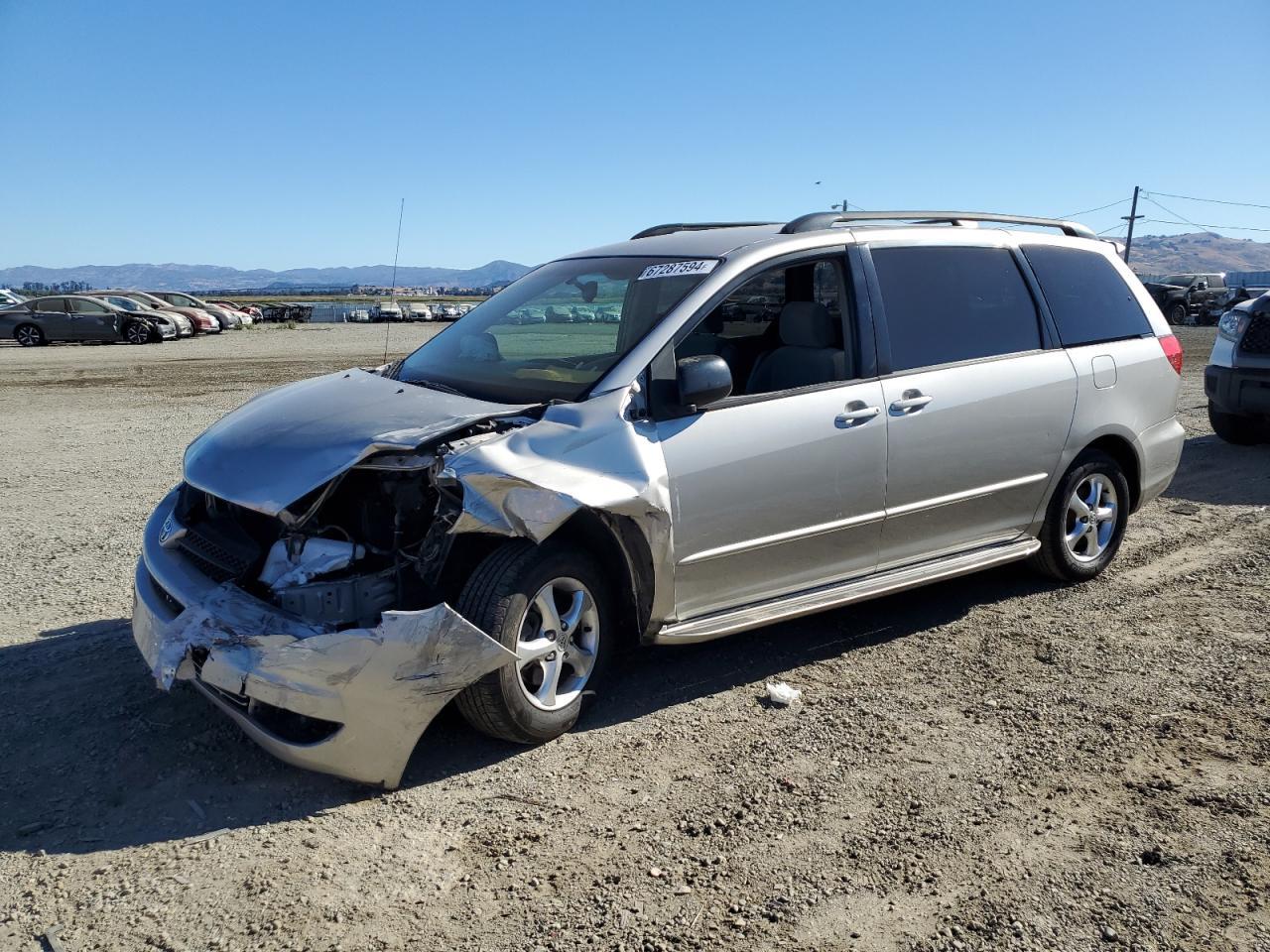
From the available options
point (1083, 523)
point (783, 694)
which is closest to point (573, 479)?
point (783, 694)

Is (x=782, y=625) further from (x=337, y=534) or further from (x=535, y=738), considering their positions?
(x=337, y=534)

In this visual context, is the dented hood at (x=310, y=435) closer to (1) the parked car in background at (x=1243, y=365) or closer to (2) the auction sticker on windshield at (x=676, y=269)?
(2) the auction sticker on windshield at (x=676, y=269)

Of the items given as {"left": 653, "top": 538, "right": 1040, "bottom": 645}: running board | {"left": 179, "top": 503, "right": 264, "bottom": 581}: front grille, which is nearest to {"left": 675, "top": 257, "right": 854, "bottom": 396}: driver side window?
{"left": 653, "top": 538, "right": 1040, "bottom": 645}: running board

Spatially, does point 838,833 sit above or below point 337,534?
below

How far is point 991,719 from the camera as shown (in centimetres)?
426

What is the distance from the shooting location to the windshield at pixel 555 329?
439cm

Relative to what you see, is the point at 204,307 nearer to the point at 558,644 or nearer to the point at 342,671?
the point at 558,644

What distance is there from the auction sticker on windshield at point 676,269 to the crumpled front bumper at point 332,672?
195cm

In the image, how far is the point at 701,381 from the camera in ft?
13.4

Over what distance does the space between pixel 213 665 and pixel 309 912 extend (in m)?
0.92

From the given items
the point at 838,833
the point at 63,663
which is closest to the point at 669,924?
the point at 838,833

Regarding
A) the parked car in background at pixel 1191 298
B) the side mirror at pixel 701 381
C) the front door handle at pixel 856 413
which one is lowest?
the front door handle at pixel 856 413

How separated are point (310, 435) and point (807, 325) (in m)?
2.36

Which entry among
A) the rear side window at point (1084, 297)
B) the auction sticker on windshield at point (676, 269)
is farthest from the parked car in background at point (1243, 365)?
the auction sticker on windshield at point (676, 269)
